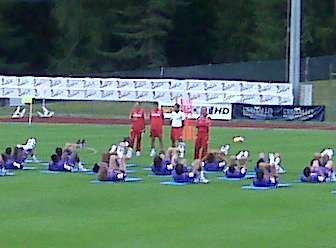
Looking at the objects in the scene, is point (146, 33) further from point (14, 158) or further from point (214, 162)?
point (214, 162)

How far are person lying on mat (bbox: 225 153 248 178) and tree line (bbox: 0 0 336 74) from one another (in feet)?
176

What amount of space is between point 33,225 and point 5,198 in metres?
4.39

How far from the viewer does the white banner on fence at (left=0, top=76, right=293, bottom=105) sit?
5909 centimetres

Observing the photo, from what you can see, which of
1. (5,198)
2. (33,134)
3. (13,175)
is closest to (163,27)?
(33,134)

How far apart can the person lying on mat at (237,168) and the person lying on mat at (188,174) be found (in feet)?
3.83

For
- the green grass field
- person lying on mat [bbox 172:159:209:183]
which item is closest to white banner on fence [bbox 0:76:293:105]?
the green grass field

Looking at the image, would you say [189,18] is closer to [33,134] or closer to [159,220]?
[33,134]

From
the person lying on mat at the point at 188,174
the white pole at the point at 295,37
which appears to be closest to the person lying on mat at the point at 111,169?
the person lying on mat at the point at 188,174

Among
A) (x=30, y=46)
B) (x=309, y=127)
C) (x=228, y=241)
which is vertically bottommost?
(x=228, y=241)

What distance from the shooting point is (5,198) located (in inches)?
923

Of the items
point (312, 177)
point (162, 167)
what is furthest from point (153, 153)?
point (312, 177)

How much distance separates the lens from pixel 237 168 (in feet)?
91.9

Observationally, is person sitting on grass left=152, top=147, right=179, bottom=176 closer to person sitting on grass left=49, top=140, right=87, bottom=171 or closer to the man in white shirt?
person sitting on grass left=49, top=140, right=87, bottom=171

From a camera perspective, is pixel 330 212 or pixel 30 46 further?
pixel 30 46
